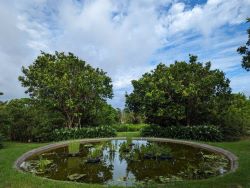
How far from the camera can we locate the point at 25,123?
58.2 feet

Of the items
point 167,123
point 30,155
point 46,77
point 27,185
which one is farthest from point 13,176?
point 167,123

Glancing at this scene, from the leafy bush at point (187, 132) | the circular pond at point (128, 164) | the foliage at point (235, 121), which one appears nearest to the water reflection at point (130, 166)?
the circular pond at point (128, 164)

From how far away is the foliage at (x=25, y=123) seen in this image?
57.3 feet

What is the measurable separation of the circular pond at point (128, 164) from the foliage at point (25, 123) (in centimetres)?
355

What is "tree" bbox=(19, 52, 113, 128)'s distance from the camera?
771 inches

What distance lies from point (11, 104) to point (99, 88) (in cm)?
675

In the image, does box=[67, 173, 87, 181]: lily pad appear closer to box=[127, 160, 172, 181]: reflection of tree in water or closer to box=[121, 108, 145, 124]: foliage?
box=[127, 160, 172, 181]: reflection of tree in water

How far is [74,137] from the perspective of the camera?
61.6ft

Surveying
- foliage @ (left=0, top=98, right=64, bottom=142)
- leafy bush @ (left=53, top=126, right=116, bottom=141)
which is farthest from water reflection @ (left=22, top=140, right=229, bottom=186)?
leafy bush @ (left=53, top=126, right=116, bottom=141)

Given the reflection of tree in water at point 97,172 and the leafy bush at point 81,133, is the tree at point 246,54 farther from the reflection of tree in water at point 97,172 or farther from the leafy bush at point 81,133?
the leafy bush at point 81,133

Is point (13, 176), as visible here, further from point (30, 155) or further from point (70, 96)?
point (70, 96)

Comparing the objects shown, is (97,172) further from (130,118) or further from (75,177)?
(130,118)

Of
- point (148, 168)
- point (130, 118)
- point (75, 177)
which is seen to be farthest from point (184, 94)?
point (130, 118)

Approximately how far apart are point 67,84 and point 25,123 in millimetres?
4262
